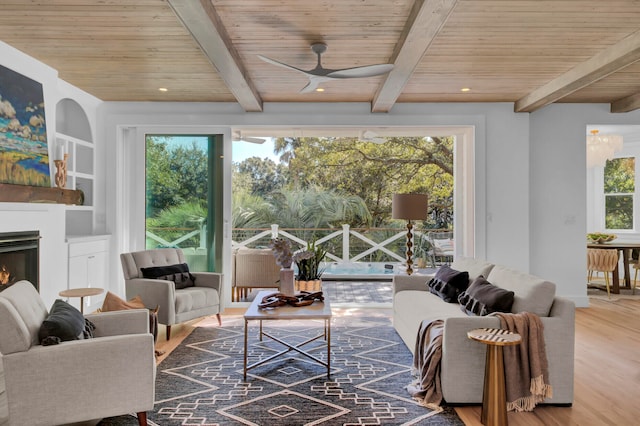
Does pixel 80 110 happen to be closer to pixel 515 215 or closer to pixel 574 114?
pixel 515 215

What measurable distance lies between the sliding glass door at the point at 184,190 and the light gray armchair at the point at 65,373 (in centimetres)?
321

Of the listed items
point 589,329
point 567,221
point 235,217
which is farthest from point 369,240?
point 589,329

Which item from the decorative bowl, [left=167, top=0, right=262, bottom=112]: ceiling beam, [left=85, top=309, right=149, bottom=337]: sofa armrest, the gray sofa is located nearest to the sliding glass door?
[left=167, top=0, right=262, bottom=112]: ceiling beam

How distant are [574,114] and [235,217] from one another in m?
6.64

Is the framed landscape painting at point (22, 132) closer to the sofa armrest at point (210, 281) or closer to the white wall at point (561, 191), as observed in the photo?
the sofa armrest at point (210, 281)

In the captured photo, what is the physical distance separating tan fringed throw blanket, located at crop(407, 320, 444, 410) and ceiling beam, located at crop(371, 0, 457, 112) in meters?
2.07

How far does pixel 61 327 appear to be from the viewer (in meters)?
2.21

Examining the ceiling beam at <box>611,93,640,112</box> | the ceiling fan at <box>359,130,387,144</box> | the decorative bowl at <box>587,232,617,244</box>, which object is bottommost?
the decorative bowl at <box>587,232,617,244</box>

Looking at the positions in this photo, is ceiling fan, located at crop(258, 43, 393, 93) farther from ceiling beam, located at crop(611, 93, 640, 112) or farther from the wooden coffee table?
ceiling beam, located at crop(611, 93, 640, 112)

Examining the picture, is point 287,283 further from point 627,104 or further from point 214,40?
point 627,104

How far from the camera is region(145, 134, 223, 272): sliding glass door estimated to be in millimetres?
5527

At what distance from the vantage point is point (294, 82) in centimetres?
461

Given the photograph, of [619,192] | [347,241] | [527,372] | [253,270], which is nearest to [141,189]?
[253,270]

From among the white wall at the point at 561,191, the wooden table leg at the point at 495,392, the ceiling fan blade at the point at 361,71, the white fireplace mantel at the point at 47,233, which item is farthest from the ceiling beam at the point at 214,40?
the white wall at the point at 561,191
